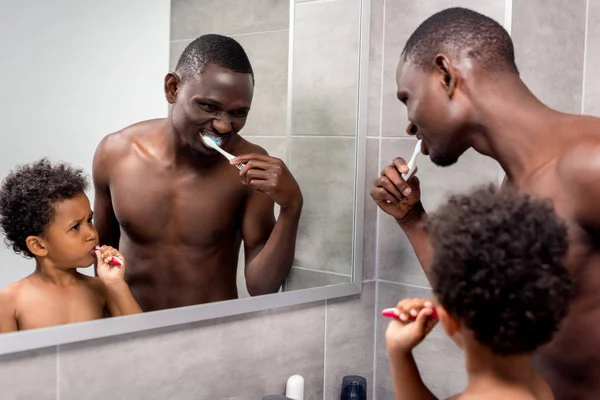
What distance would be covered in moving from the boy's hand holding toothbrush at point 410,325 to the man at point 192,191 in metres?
0.39

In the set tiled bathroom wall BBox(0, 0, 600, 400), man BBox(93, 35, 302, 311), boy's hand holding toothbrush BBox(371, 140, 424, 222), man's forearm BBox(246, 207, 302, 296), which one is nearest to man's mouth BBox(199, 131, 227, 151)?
man BBox(93, 35, 302, 311)

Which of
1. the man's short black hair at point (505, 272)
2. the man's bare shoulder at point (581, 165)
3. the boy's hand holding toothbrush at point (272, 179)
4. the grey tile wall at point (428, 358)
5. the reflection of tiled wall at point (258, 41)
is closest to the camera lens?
the man's short black hair at point (505, 272)

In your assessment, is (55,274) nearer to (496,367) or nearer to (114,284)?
(114,284)

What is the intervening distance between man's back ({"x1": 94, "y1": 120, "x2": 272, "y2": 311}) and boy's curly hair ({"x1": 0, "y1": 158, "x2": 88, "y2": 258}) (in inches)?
2.3

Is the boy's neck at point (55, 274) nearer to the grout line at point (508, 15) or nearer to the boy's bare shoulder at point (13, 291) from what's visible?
the boy's bare shoulder at point (13, 291)

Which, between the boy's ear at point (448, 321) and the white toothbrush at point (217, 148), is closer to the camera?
the boy's ear at point (448, 321)

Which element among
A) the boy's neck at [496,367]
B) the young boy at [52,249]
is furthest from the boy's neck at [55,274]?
the boy's neck at [496,367]

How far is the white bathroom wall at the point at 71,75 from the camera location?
95 centimetres

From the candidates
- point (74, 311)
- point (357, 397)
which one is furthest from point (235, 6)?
point (357, 397)

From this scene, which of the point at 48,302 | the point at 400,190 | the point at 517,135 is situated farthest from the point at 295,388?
the point at 517,135

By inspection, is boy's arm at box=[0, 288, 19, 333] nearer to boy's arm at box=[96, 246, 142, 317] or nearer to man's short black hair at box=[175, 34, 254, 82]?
boy's arm at box=[96, 246, 142, 317]

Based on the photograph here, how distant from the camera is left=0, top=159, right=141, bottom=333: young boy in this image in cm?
98

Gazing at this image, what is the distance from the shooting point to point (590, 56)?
1.62 m

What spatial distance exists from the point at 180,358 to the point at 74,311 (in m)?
0.21
